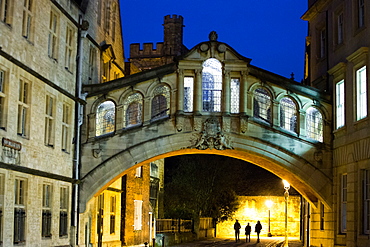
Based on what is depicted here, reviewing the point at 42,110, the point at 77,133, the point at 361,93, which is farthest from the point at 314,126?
the point at 42,110

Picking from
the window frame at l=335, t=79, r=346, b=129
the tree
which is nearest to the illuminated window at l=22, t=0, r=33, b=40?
the window frame at l=335, t=79, r=346, b=129

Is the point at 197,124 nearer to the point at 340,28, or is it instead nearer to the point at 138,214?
the point at 340,28

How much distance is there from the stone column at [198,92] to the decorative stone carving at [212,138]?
60 cm

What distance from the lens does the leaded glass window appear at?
2730 centimetres

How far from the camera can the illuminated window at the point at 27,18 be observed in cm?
2138

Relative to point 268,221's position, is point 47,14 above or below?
above

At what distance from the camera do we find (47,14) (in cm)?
2334

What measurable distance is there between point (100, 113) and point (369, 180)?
10.6 m

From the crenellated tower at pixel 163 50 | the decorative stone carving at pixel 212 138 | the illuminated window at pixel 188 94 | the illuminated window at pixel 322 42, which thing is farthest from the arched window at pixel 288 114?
the crenellated tower at pixel 163 50

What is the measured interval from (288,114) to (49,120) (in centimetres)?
940

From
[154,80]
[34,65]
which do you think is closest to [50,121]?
[34,65]

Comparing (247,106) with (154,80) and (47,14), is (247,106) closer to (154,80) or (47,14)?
(154,80)

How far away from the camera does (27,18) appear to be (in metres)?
21.6

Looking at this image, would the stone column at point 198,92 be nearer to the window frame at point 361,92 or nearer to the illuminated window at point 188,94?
the illuminated window at point 188,94
